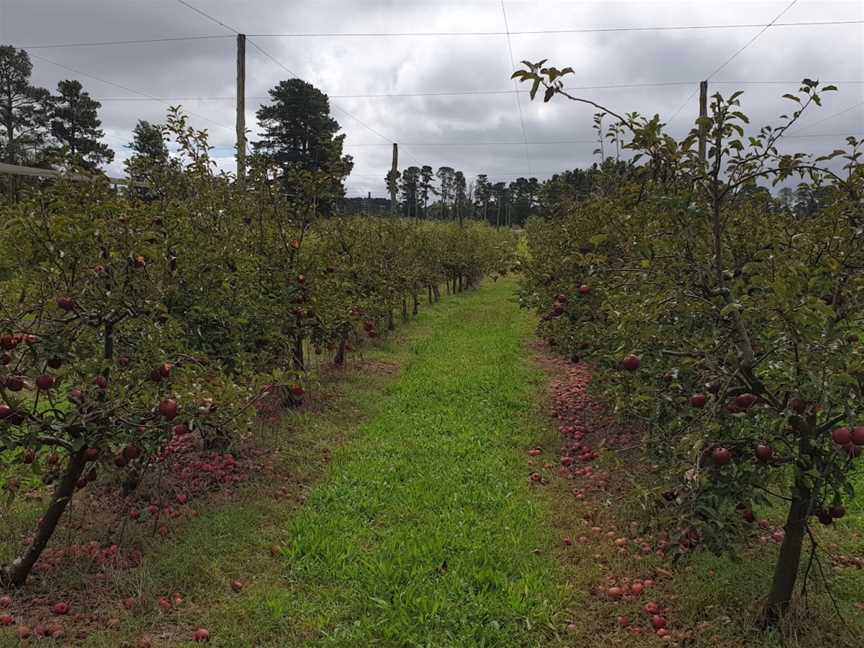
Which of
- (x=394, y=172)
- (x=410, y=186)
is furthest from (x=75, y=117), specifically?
(x=410, y=186)

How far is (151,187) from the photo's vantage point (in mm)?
5578

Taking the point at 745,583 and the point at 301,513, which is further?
the point at 301,513

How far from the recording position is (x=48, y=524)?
3051 mm

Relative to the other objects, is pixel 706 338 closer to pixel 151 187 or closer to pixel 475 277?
pixel 151 187

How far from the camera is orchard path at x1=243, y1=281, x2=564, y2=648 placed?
118 inches

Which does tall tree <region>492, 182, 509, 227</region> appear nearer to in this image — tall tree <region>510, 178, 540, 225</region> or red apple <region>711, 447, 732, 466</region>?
tall tree <region>510, 178, 540, 225</region>

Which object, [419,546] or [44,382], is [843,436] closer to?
[419,546]

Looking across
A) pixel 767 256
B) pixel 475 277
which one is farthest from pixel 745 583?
pixel 475 277

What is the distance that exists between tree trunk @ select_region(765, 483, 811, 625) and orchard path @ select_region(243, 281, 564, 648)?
1051 mm

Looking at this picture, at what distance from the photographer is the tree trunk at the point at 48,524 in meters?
2.98

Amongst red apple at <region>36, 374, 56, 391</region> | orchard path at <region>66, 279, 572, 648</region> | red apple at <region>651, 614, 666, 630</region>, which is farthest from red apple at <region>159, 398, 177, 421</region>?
red apple at <region>651, 614, 666, 630</region>

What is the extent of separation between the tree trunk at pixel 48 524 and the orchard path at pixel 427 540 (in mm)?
1183

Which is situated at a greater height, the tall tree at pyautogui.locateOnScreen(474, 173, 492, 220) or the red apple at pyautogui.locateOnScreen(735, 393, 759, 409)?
the tall tree at pyautogui.locateOnScreen(474, 173, 492, 220)

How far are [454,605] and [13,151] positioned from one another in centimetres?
3693
